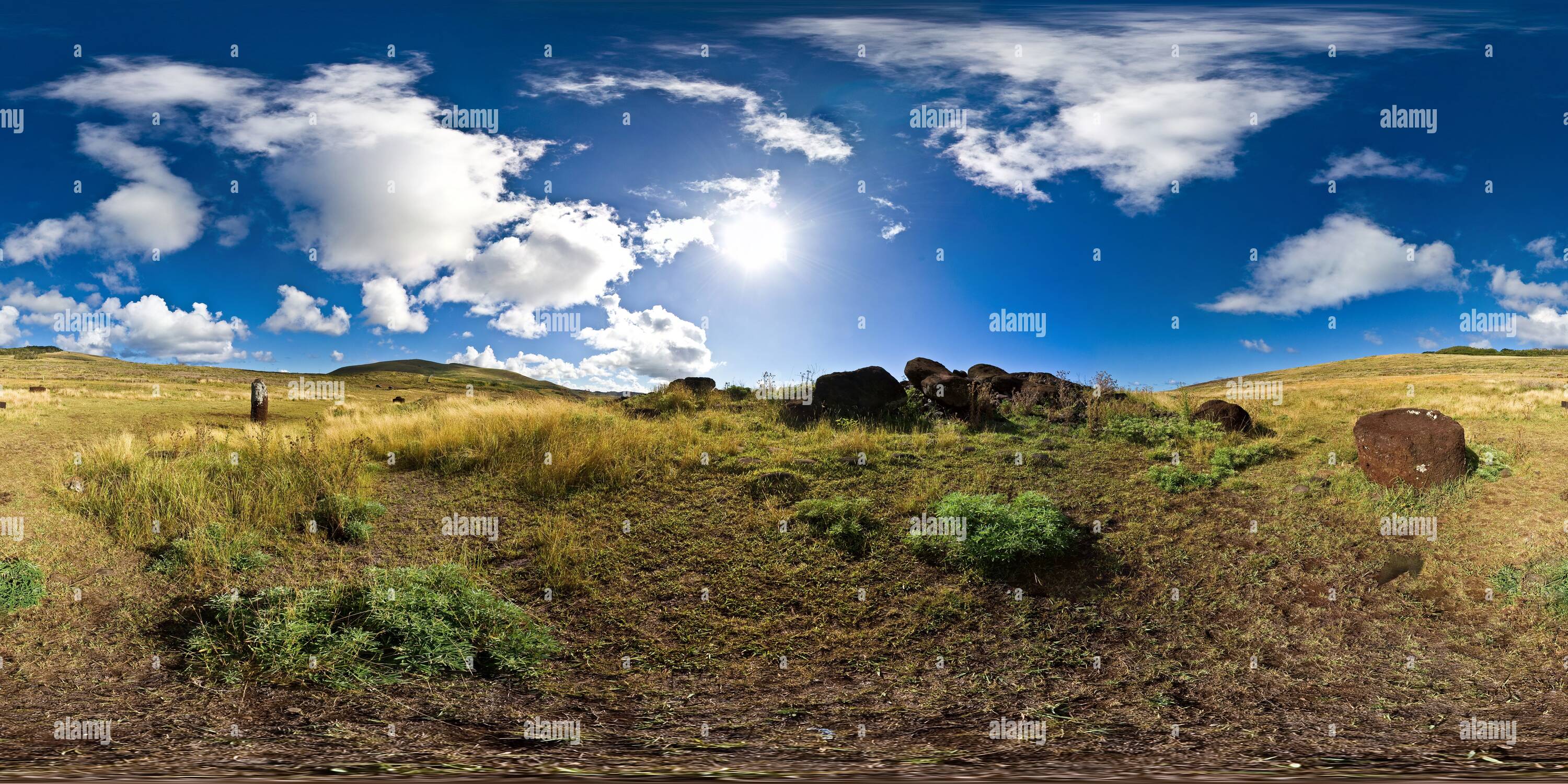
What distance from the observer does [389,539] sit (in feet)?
29.1

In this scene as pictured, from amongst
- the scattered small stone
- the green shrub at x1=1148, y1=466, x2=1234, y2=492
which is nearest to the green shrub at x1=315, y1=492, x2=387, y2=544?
the green shrub at x1=1148, y1=466, x2=1234, y2=492

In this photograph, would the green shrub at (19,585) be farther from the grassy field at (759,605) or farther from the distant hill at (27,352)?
the distant hill at (27,352)

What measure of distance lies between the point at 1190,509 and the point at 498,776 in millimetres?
9036

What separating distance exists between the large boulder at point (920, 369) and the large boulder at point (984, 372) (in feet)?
2.83

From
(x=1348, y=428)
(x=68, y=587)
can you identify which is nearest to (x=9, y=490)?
(x=68, y=587)

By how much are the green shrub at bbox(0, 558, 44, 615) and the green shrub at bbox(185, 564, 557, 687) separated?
A: 5.18ft

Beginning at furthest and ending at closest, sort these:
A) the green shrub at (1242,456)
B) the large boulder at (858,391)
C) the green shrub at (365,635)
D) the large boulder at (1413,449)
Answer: the large boulder at (858,391)
the green shrub at (1242,456)
the large boulder at (1413,449)
the green shrub at (365,635)

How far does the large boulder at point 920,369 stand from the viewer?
1795 centimetres

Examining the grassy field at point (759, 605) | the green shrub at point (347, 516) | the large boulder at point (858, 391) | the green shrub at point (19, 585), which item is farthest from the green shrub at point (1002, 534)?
the green shrub at point (19, 585)

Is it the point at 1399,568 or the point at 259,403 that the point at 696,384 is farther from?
the point at 1399,568

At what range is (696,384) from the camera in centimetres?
1984

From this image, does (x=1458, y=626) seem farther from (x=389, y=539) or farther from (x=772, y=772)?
(x=389, y=539)

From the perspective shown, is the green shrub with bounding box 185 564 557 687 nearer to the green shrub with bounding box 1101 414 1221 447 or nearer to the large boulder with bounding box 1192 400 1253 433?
the green shrub with bounding box 1101 414 1221 447

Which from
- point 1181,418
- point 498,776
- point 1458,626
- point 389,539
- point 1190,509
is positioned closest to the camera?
point 498,776
